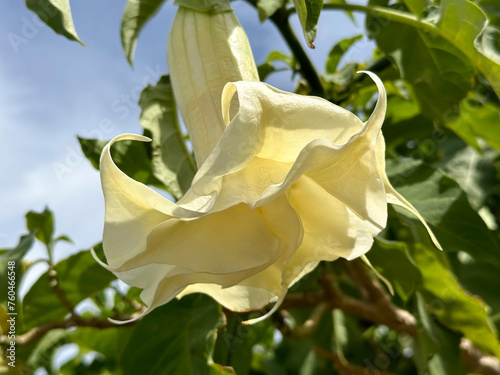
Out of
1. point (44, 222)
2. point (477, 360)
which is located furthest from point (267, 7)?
point (477, 360)

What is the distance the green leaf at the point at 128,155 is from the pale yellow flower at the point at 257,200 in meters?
0.45

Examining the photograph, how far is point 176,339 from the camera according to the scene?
86cm

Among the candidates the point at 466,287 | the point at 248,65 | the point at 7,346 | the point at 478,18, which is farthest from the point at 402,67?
the point at 7,346

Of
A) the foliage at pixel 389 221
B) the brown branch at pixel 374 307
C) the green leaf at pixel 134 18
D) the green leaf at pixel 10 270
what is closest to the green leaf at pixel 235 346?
the foliage at pixel 389 221

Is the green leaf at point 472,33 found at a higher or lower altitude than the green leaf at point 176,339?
higher

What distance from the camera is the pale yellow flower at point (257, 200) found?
46 centimetres

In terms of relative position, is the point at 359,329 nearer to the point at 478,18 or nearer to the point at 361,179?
the point at 478,18

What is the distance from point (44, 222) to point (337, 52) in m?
0.70

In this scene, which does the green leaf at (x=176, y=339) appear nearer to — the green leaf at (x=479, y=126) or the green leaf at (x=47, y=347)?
the green leaf at (x=47, y=347)

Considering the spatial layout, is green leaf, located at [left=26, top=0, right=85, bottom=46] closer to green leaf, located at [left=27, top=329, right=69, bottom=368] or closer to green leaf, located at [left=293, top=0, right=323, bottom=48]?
green leaf, located at [left=293, top=0, right=323, bottom=48]

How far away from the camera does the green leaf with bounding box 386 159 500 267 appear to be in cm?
83

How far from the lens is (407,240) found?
45.1 inches

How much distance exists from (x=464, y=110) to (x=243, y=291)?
876mm

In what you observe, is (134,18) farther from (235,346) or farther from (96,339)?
(96,339)
